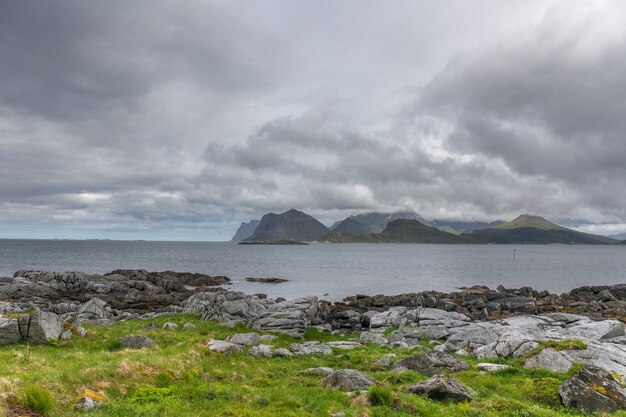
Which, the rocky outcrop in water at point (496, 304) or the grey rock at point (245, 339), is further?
the rocky outcrop in water at point (496, 304)

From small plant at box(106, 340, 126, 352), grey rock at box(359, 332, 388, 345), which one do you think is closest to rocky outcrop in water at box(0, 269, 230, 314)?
small plant at box(106, 340, 126, 352)

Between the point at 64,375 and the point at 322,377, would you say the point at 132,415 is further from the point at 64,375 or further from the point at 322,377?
the point at 322,377

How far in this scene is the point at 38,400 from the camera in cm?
1311

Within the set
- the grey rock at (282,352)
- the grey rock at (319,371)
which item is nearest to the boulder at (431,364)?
the grey rock at (319,371)

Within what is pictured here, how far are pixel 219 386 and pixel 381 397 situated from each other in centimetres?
743

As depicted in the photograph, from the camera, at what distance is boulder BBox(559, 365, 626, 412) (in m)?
16.5

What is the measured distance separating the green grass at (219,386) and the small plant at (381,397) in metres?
0.04

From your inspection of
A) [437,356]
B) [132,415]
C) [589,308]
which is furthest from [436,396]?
[589,308]

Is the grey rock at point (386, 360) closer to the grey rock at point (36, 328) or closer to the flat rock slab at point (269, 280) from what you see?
the grey rock at point (36, 328)

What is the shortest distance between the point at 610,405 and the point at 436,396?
22.1ft

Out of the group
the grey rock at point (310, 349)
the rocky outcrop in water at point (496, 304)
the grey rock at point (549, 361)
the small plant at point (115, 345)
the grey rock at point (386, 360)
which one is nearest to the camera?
the grey rock at point (549, 361)

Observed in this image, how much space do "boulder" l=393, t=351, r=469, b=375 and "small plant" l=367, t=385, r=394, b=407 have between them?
712cm

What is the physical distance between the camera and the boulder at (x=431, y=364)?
75.8ft

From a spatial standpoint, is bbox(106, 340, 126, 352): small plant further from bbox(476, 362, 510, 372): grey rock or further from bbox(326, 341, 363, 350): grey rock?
bbox(476, 362, 510, 372): grey rock
